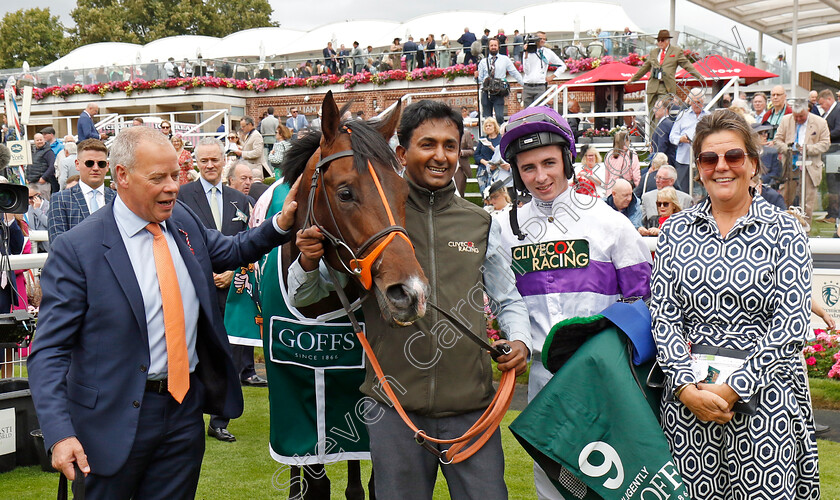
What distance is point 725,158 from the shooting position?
2529 mm

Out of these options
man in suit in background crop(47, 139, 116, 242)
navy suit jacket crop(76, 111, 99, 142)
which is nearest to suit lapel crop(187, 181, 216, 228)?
man in suit in background crop(47, 139, 116, 242)

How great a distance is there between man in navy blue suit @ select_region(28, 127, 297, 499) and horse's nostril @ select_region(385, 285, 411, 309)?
78 cm

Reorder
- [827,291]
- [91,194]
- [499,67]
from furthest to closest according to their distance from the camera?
[499,67]
[827,291]
[91,194]

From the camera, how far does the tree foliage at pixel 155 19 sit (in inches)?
2012

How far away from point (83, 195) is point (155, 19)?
52045 millimetres

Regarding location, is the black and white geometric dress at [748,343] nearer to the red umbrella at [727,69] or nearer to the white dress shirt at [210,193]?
the white dress shirt at [210,193]

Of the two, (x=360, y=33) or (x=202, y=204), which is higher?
(x=360, y=33)

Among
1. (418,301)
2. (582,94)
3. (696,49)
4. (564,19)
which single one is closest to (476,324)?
(418,301)

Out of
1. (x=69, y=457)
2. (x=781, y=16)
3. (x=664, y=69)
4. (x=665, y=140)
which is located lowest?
(x=69, y=457)

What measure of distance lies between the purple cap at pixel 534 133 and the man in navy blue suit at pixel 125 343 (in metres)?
1.20

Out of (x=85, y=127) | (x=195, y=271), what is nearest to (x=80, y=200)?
(x=195, y=271)

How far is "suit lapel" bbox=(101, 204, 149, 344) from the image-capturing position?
2.54 meters

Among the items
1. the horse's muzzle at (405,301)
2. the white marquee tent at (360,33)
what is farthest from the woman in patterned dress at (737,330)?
the white marquee tent at (360,33)

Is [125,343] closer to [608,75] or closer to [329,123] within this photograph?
[329,123]
